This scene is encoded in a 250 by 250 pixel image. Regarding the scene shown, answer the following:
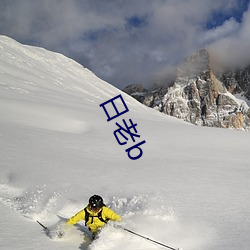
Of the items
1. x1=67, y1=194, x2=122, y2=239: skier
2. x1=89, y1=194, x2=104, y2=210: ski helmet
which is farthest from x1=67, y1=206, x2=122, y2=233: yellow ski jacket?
x1=89, y1=194, x2=104, y2=210: ski helmet

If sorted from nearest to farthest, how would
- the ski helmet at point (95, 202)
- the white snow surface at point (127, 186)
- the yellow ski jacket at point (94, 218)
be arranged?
the white snow surface at point (127, 186), the ski helmet at point (95, 202), the yellow ski jacket at point (94, 218)

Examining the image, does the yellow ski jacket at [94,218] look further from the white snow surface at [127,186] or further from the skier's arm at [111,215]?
the white snow surface at [127,186]

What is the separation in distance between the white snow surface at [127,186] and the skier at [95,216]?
24 centimetres

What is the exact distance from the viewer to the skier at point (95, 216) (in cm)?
599

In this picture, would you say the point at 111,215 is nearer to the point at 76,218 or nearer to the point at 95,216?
the point at 95,216

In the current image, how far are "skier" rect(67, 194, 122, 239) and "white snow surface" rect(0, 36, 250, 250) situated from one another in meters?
0.24

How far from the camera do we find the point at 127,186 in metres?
8.32

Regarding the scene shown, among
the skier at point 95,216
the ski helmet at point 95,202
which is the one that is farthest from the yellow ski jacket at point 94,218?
the ski helmet at point 95,202

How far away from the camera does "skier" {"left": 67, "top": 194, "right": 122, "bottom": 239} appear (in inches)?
236

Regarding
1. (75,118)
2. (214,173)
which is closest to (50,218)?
(214,173)

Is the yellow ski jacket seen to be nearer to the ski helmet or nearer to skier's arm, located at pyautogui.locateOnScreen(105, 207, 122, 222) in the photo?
skier's arm, located at pyautogui.locateOnScreen(105, 207, 122, 222)

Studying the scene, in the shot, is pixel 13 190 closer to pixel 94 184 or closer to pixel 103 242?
pixel 94 184

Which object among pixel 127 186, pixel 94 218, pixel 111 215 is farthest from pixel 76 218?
pixel 127 186

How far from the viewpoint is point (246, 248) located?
4.89m
